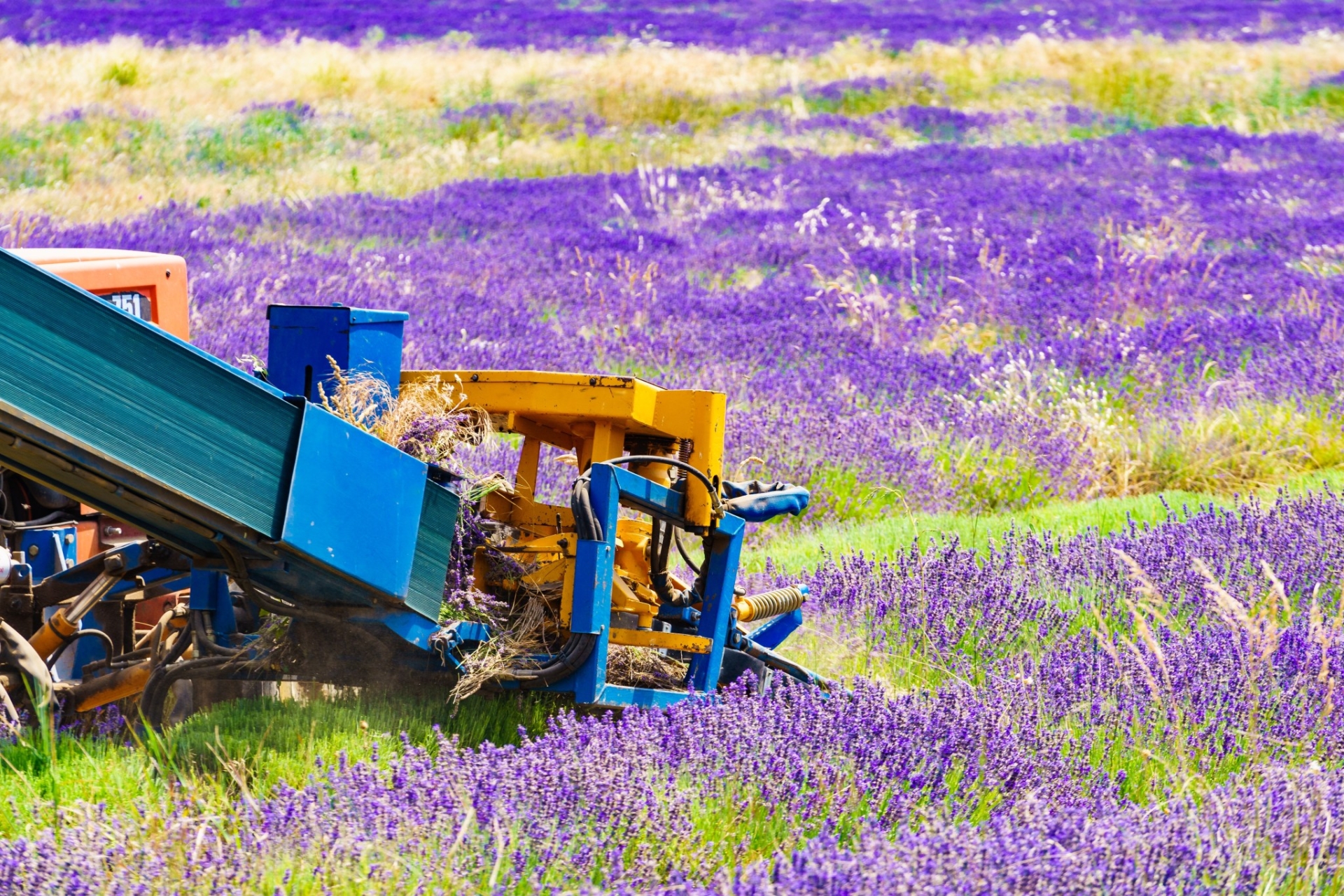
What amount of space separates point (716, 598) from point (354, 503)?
1.03 metres

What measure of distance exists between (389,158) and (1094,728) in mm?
15559

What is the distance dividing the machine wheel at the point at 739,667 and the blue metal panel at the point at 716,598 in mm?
158

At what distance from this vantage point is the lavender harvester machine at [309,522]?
2236 millimetres

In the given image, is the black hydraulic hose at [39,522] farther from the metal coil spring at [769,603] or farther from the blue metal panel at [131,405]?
the metal coil spring at [769,603]

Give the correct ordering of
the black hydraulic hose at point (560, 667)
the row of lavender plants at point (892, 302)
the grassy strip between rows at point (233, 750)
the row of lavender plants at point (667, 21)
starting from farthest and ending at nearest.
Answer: the row of lavender plants at point (667, 21) < the row of lavender plants at point (892, 302) < the black hydraulic hose at point (560, 667) < the grassy strip between rows at point (233, 750)

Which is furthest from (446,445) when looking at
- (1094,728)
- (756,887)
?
(1094,728)

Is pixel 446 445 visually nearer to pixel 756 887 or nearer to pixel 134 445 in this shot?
pixel 134 445

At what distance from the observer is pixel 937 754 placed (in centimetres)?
283

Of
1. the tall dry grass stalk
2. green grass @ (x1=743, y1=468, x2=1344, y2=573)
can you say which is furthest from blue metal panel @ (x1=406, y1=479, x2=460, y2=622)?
the tall dry grass stalk

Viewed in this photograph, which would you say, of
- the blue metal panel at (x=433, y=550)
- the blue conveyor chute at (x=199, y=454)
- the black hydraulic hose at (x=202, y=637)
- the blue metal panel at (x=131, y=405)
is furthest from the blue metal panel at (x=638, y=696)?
the blue metal panel at (x=131, y=405)

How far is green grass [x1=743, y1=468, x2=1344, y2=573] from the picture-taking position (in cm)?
509

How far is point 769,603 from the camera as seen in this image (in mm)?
3643

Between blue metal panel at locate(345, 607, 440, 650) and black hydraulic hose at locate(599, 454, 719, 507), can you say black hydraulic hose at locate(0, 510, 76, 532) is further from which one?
black hydraulic hose at locate(599, 454, 719, 507)

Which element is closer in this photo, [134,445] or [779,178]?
[134,445]
